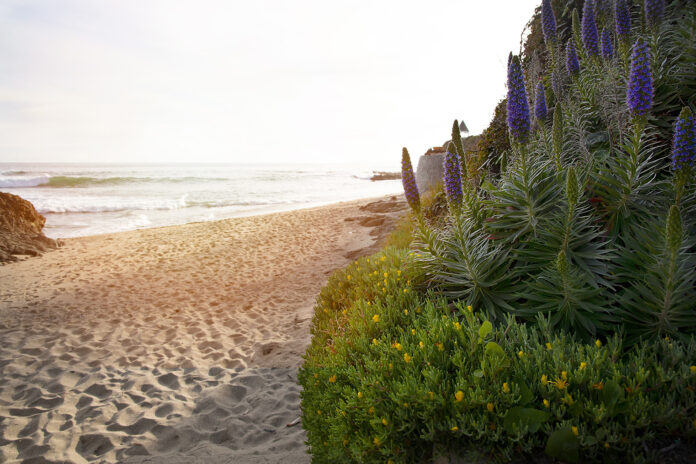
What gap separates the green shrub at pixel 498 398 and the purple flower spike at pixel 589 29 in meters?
3.55

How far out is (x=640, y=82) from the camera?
2.78 m

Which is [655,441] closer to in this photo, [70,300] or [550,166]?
[550,166]

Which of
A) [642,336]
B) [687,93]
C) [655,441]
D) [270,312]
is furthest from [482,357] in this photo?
[270,312]

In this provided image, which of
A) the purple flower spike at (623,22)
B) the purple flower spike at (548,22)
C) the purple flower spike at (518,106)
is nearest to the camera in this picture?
the purple flower spike at (518,106)

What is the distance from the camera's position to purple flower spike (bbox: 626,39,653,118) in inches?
108

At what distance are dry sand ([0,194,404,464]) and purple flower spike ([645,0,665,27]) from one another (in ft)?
17.8

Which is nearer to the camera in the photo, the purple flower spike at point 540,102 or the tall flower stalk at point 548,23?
the purple flower spike at point 540,102

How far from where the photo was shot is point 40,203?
20516mm

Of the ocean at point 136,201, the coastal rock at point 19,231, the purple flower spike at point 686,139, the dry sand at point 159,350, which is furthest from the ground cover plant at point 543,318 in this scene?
the ocean at point 136,201

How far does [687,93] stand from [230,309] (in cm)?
681

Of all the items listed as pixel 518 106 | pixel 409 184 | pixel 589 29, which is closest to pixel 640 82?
pixel 518 106

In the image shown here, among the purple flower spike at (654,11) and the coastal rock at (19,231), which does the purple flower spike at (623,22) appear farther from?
the coastal rock at (19,231)

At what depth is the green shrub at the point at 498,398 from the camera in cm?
172

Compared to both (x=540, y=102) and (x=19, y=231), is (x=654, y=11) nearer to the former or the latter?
(x=540, y=102)
